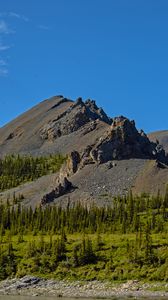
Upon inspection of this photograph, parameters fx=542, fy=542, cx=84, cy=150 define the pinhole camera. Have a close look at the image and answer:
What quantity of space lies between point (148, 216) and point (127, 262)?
7238cm

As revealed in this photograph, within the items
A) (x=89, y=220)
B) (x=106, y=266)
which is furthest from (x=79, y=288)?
(x=89, y=220)

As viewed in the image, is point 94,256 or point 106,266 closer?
point 106,266

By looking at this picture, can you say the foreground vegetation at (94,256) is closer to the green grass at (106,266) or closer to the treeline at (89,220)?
the green grass at (106,266)

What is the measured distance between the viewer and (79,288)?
9294cm

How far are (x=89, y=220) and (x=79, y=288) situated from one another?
69.5 meters

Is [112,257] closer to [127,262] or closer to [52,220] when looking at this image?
[127,262]

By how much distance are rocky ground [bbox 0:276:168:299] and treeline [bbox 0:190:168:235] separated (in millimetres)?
51299

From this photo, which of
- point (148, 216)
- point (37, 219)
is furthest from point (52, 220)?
point (148, 216)

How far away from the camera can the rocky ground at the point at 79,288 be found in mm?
86156

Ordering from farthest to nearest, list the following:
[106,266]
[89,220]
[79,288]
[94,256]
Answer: [89,220], [94,256], [106,266], [79,288]

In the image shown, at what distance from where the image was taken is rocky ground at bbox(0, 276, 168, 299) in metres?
86.2

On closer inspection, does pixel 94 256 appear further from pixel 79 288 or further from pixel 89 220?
pixel 89 220

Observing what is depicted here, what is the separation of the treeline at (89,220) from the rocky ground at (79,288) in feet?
168

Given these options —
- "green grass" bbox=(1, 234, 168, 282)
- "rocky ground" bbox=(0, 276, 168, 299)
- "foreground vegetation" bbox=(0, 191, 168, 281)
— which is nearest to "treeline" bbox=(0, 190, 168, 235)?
"foreground vegetation" bbox=(0, 191, 168, 281)
